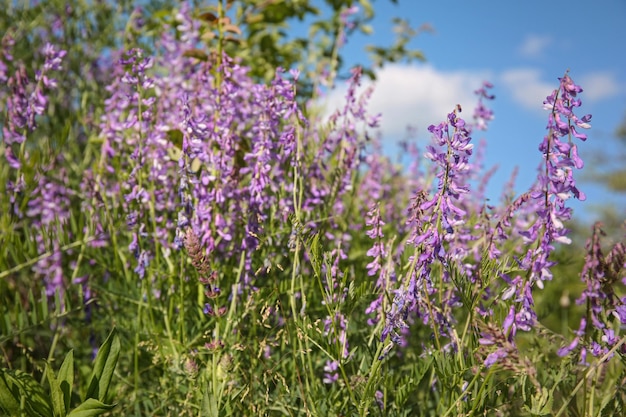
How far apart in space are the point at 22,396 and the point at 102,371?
0.70 feet

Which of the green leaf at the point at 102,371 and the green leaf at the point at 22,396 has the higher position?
the green leaf at the point at 102,371

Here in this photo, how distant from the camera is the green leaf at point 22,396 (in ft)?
5.78

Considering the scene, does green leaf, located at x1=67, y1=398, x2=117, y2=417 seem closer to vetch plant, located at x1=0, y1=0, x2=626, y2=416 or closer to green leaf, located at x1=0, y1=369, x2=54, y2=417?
vetch plant, located at x1=0, y1=0, x2=626, y2=416

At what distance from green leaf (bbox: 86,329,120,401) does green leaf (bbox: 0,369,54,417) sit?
0.39 ft

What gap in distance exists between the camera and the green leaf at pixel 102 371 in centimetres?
178

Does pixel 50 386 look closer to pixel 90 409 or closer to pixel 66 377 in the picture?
pixel 66 377

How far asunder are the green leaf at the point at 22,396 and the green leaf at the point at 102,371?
119mm

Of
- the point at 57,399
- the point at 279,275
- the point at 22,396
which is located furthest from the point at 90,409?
the point at 279,275

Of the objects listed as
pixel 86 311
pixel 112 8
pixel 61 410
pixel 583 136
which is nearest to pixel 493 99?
pixel 583 136

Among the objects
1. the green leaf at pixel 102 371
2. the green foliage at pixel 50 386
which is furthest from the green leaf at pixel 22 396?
the green leaf at pixel 102 371

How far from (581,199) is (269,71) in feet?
10.6

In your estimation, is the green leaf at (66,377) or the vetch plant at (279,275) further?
the green leaf at (66,377)

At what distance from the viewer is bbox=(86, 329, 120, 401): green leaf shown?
1780mm

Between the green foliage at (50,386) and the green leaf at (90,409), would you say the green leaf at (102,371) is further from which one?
the green leaf at (90,409)
